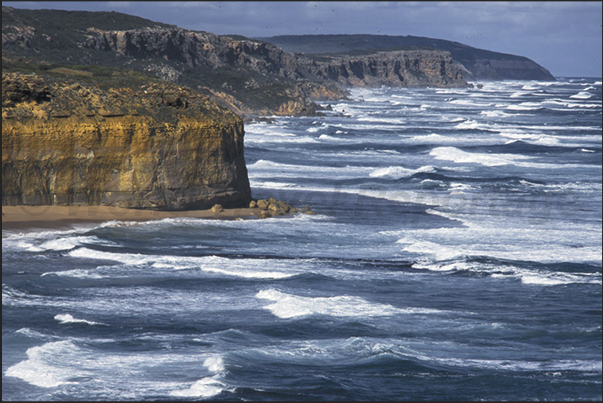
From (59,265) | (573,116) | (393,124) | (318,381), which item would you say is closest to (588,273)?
(318,381)

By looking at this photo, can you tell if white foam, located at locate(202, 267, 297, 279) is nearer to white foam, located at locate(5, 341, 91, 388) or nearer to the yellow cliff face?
white foam, located at locate(5, 341, 91, 388)

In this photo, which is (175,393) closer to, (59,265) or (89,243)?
(59,265)

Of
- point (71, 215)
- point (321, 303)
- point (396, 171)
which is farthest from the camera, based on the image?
point (396, 171)

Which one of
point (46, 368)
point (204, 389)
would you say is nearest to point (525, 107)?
point (204, 389)

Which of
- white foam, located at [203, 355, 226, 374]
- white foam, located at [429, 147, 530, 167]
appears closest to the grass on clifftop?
white foam, located at [203, 355, 226, 374]

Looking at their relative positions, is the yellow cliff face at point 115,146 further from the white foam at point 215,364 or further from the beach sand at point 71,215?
the white foam at point 215,364

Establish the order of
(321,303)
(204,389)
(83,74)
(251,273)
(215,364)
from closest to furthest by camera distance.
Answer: (204,389) < (215,364) < (321,303) < (251,273) < (83,74)

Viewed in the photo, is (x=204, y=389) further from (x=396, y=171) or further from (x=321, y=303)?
(x=396, y=171)

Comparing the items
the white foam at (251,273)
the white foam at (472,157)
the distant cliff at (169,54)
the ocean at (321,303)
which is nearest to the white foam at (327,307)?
the ocean at (321,303)
